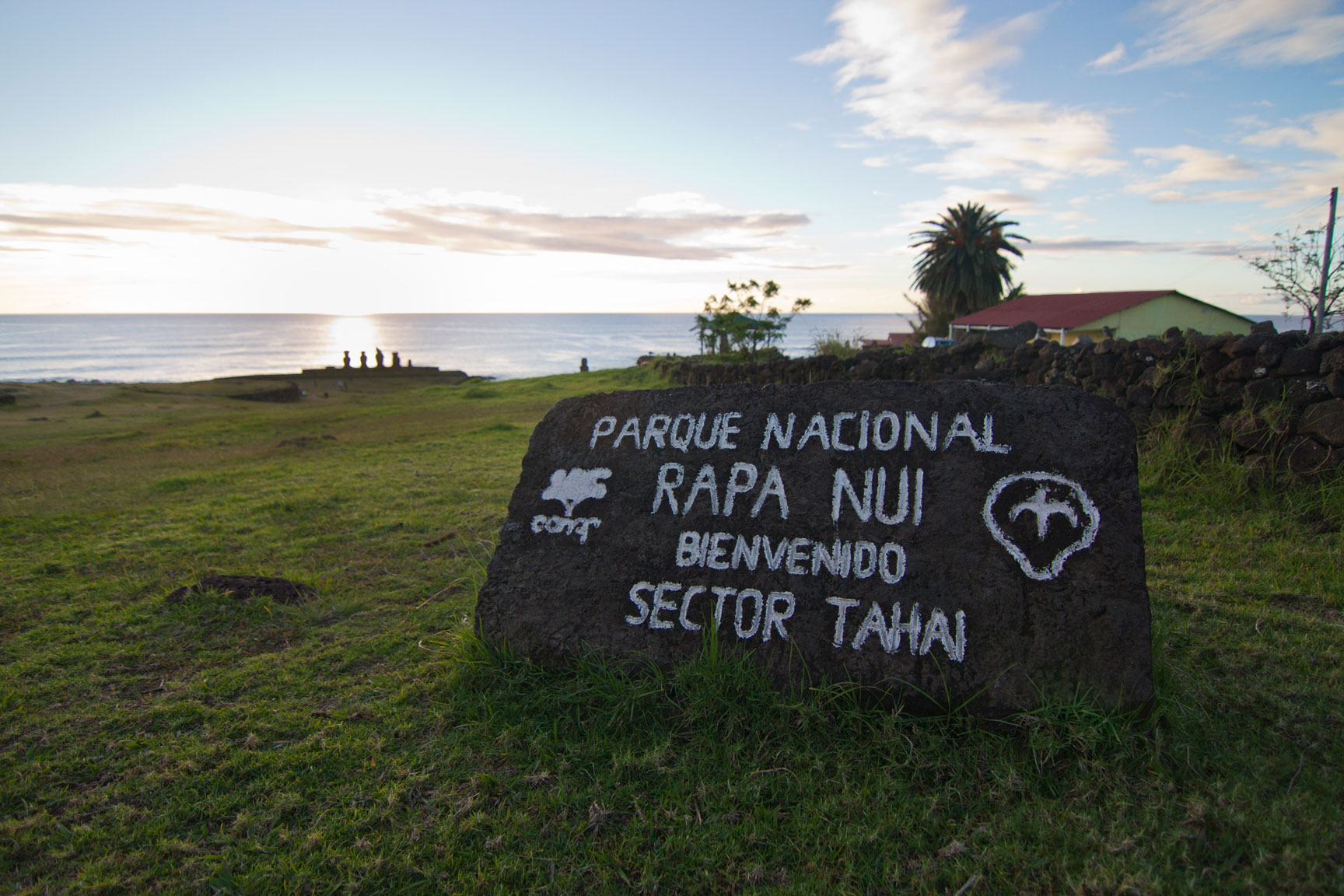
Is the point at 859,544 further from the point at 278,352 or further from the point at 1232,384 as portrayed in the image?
the point at 278,352

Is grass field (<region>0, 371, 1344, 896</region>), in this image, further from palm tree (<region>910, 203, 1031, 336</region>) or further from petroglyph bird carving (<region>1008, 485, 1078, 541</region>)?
palm tree (<region>910, 203, 1031, 336</region>)

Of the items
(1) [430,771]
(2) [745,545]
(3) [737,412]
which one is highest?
(3) [737,412]

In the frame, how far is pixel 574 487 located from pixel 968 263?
2024 inches

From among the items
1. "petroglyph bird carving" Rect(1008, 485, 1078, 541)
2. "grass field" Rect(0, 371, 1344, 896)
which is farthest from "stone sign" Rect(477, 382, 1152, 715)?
"grass field" Rect(0, 371, 1344, 896)

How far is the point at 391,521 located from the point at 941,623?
5.02m

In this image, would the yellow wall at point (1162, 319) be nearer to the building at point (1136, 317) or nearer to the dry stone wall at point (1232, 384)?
the building at point (1136, 317)

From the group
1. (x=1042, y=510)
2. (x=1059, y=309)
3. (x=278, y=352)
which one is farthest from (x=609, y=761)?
(x=278, y=352)

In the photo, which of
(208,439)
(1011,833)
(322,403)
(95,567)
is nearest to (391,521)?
(95,567)

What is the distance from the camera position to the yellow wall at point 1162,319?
3234 centimetres

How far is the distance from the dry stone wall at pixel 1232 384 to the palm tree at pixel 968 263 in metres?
44.6

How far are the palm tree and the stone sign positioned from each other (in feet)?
162

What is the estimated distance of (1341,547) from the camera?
437 centimetres

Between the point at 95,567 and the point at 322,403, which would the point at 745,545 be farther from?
the point at 322,403

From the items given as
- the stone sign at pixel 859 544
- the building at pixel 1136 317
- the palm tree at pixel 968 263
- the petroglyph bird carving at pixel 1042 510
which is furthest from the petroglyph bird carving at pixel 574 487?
the palm tree at pixel 968 263
